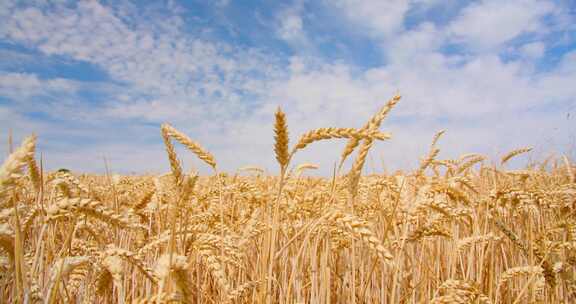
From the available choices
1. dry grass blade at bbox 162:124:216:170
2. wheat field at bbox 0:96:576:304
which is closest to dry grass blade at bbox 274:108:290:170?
wheat field at bbox 0:96:576:304

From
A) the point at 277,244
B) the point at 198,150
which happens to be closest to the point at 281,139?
the point at 198,150

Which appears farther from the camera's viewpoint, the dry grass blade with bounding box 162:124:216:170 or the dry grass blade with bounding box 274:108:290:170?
the dry grass blade with bounding box 162:124:216:170

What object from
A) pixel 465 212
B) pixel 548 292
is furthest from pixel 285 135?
pixel 548 292

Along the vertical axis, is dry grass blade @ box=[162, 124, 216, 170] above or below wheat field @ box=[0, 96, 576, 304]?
above

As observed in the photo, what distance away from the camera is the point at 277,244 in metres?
2.23

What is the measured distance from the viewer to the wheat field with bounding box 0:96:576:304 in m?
0.98

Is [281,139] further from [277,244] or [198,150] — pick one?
[277,244]

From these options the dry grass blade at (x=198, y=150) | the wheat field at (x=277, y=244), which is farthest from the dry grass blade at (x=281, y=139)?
the dry grass blade at (x=198, y=150)

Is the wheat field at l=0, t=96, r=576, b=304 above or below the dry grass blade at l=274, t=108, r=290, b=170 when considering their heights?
below

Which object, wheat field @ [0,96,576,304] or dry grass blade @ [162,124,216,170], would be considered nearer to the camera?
wheat field @ [0,96,576,304]

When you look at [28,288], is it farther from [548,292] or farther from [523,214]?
[523,214]

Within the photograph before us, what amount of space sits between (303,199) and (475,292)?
1268mm

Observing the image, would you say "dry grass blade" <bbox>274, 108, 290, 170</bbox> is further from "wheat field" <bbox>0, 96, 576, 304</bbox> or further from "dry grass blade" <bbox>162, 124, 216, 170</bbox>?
"dry grass blade" <bbox>162, 124, 216, 170</bbox>

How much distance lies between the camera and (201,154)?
1.53 meters
